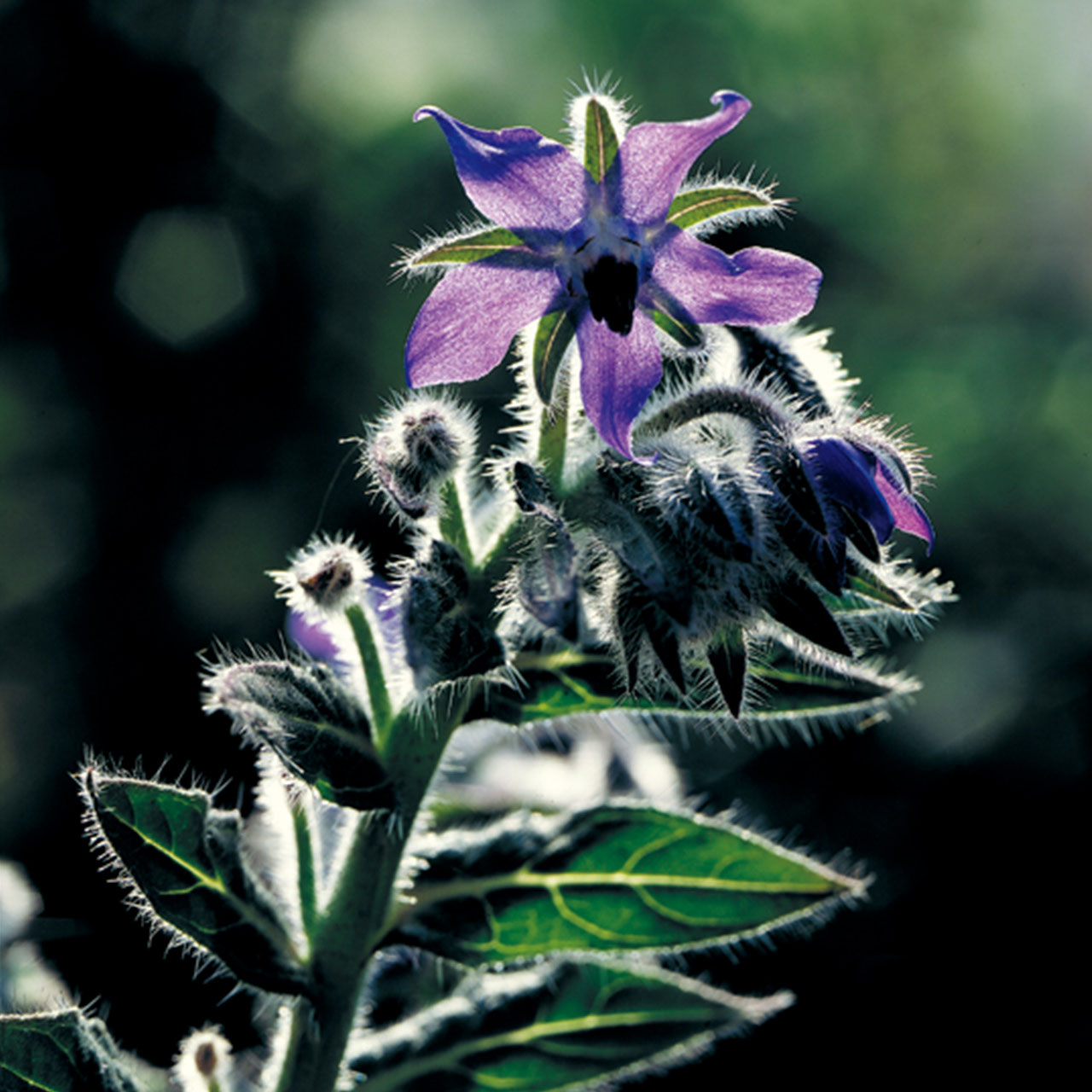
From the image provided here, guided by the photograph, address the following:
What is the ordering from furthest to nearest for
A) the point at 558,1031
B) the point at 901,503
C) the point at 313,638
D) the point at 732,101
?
the point at 313,638
the point at 558,1031
the point at 901,503
the point at 732,101

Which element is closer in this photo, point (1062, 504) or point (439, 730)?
point (439, 730)

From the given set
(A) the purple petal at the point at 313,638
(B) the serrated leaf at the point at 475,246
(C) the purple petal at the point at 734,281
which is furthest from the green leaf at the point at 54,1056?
(C) the purple petal at the point at 734,281

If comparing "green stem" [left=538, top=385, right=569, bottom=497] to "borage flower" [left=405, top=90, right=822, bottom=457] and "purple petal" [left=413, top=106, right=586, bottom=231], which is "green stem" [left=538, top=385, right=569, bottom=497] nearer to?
"borage flower" [left=405, top=90, right=822, bottom=457]

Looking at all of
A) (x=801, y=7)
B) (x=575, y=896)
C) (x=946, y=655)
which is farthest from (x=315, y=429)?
(x=575, y=896)

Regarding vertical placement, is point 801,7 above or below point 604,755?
above

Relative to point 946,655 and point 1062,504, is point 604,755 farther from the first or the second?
point 1062,504

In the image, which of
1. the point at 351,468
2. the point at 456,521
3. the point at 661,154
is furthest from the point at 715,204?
the point at 351,468

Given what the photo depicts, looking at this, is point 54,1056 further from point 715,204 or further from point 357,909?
point 715,204

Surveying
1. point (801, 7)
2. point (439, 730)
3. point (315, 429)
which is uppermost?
point (801, 7)
